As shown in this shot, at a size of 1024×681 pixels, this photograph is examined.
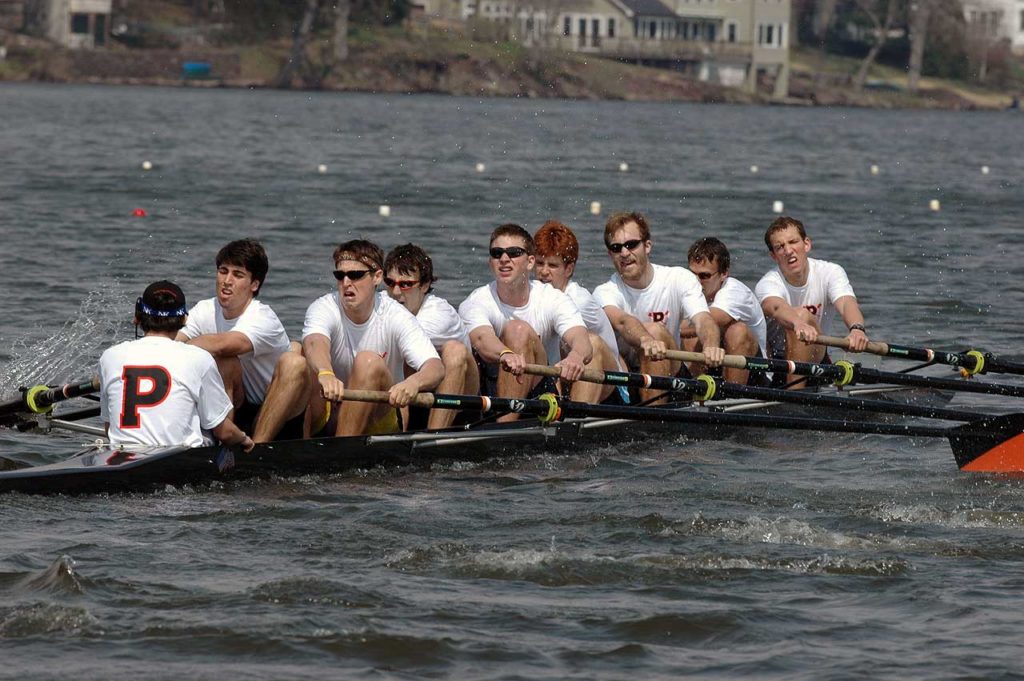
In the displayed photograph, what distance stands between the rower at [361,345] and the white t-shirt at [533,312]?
0.74 meters

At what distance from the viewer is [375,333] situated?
349 inches

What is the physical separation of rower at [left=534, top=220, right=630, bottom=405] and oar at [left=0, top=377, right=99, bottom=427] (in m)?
2.70

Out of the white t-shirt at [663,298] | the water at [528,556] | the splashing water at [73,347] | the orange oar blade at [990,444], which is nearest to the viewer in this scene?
the water at [528,556]

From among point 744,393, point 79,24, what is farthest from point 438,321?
point 79,24

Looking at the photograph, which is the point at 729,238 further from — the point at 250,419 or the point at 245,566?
the point at 245,566

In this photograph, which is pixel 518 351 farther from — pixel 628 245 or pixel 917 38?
pixel 917 38

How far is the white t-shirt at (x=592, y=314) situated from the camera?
32.5ft

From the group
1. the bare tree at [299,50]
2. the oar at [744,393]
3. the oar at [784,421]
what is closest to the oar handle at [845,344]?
the oar at [744,393]

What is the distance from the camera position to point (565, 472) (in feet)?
31.0

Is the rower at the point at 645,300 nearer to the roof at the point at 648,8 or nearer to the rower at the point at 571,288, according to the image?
the rower at the point at 571,288

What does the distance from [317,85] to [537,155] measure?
1874 inches

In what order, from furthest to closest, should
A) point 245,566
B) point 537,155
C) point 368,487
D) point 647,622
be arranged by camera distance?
point 537,155
point 368,487
point 245,566
point 647,622

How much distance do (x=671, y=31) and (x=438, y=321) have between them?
9093 cm

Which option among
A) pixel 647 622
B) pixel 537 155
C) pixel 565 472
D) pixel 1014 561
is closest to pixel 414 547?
pixel 647 622
